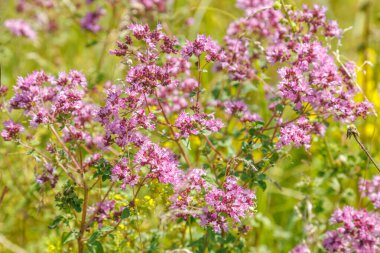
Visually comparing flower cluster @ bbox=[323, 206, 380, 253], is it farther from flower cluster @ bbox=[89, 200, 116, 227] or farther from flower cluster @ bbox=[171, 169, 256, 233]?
flower cluster @ bbox=[89, 200, 116, 227]

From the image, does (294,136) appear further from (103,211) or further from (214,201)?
(103,211)

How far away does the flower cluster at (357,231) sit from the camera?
261cm

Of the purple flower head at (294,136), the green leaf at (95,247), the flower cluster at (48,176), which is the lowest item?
the green leaf at (95,247)

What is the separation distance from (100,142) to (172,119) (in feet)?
4.30

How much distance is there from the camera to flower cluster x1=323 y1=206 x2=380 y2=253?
2611 mm

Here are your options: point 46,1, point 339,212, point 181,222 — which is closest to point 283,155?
point 339,212

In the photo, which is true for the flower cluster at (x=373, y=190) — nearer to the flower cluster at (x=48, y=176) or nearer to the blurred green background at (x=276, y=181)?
the blurred green background at (x=276, y=181)

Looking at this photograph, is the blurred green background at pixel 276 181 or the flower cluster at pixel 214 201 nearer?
the flower cluster at pixel 214 201

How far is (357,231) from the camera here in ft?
8.68

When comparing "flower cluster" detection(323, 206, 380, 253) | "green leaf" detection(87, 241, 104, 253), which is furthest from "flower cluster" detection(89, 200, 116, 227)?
"flower cluster" detection(323, 206, 380, 253)

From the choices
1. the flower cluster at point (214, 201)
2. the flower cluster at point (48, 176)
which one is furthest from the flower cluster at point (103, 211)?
the flower cluster at point (214, 201)

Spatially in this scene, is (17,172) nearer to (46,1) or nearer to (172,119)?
(172,119)

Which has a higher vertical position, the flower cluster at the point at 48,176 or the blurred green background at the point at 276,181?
the blurred green background at the point at 276,181

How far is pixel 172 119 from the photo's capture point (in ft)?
12.8
